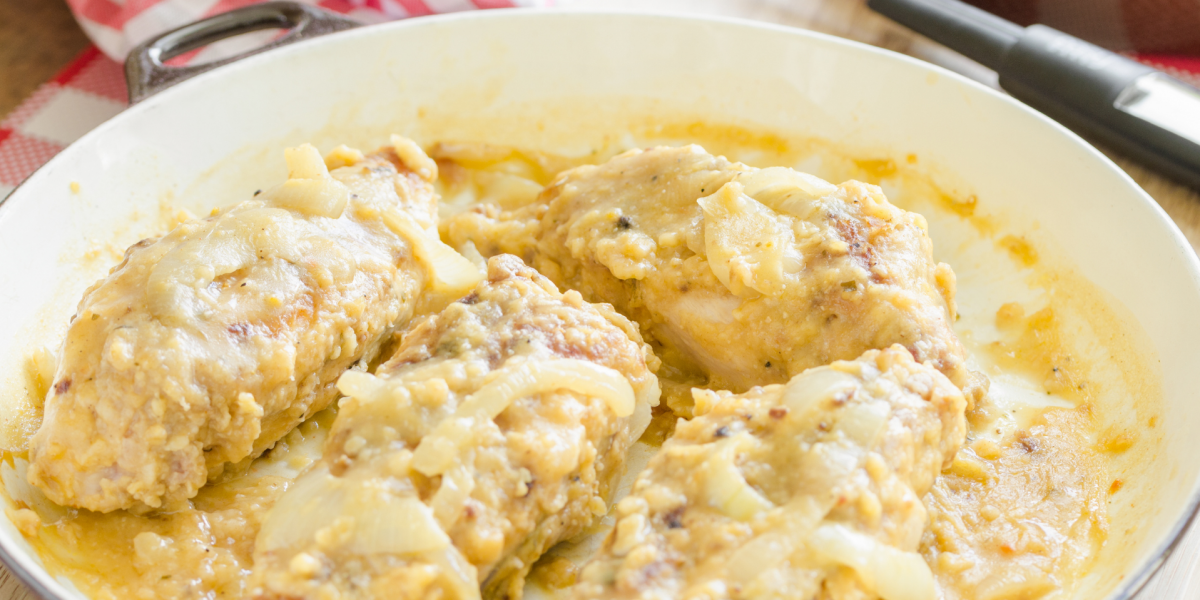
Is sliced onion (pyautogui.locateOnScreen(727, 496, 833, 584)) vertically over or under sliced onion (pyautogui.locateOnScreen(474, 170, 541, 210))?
over

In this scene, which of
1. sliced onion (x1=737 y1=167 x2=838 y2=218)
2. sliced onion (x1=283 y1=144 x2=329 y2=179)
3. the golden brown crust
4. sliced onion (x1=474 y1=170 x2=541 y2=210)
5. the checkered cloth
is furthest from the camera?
the checkered cloth

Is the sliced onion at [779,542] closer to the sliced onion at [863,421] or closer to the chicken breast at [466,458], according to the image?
the sliced onion at [863,421]

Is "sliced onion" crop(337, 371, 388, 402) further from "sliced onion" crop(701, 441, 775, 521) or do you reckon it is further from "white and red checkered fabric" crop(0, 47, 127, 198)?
"white and red checkered fabric" crop(0, 47, 127, 198)

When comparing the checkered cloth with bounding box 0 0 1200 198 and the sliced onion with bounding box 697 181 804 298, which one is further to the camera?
the checkered cloth with bounding box 0 0 1200 198

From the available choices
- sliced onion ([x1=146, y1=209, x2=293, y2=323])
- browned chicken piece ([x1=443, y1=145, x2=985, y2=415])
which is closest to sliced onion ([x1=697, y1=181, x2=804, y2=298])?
browned chicken piece ([x1=443, y1=145, x2=985, y2=415])

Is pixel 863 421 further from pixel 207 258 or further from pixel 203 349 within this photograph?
pixel 207 258

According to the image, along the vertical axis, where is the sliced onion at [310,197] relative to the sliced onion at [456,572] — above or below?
above

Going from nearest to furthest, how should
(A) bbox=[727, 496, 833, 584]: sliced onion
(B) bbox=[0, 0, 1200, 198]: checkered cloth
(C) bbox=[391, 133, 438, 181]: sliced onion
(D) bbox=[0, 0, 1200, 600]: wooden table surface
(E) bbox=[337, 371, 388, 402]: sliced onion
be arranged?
1. (A) bbox=[727, 496, 833, 584]: sliced onion
2. (E) bbox=[337, 371, 388, 402]: sliced onion
3. (C) bbox=[391, 133, 438, 181]: sliced onion
4. (B) bbox=[0, 0, 1200, 198]: checkered cloth
5. (D) bbox=[0, 0, 1200, 600]: wooden table surface

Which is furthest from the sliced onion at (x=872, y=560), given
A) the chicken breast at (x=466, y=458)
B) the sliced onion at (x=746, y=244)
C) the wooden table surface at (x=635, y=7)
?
the wooden table surface at (x=635, y=7)

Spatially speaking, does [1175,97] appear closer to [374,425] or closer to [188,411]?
[374,425]
